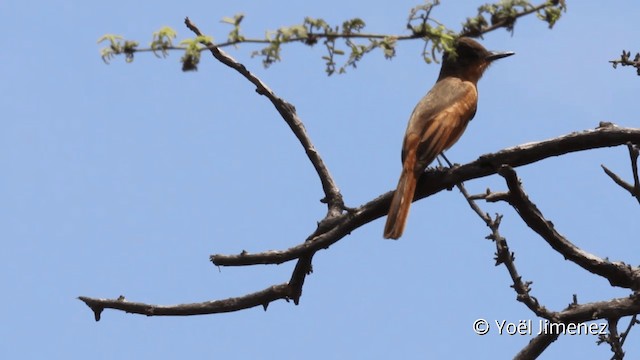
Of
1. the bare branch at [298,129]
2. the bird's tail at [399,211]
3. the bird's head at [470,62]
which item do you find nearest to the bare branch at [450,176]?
the bird's tail at [399,211]

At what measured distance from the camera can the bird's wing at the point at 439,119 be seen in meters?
7.39

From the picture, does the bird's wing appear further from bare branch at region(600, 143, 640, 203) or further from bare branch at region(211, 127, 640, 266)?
bare branch at region(600, 143, 640, 203)

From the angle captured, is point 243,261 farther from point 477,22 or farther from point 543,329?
point 477,22

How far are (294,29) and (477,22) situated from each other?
599mm

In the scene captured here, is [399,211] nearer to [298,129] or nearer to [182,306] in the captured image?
[298,129]

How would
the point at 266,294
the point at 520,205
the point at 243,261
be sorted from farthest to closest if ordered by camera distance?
the point at 266,294 < the point at 243,261 < the point at 520,205

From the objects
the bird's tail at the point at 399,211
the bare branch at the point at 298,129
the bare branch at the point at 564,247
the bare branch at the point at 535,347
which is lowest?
the bare branch at the point at 535,347

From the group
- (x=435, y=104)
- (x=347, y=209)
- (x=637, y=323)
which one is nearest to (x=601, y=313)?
(x=637, y=323)

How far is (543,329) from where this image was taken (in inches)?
247

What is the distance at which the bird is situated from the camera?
6504 millimetres

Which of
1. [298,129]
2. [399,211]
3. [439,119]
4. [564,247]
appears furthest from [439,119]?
[564,247]

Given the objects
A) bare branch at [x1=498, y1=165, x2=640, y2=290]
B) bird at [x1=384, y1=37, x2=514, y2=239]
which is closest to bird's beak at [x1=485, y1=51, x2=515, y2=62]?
bird at [x1=384, y1=37, x2=514, y2=239]

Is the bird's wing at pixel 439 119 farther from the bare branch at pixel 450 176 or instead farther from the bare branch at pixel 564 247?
the bare branch at pixel 564 247

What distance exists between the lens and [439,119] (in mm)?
7812
